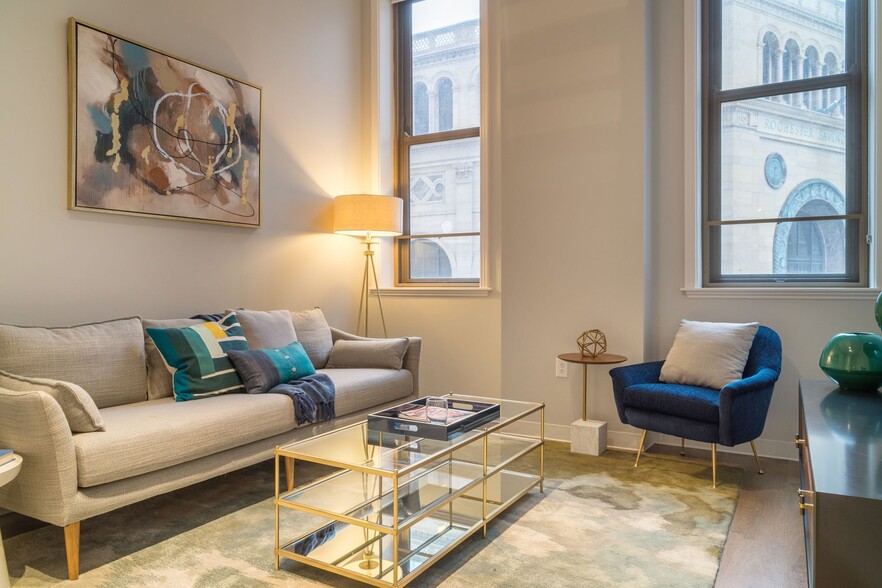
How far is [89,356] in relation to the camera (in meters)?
2.61

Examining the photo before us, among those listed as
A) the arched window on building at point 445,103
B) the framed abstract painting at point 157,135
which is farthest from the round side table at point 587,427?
the framed abstract painting at point 157,135

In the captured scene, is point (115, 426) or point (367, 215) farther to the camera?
point (367, 215)

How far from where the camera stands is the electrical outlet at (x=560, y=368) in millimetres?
3938

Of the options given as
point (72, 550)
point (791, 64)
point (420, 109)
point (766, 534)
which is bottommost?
point (766, 534)

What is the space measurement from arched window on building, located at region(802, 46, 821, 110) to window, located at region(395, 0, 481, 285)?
2084 millimetres

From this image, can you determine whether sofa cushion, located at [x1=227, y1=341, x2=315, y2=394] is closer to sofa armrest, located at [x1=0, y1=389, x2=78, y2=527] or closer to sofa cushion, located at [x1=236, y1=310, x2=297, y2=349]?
sofa cushion, located at [x1=236, y1=310, x2=297, y2=349]

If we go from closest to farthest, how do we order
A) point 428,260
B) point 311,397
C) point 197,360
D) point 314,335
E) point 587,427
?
point 197,360 < point 311,397 < point 587,427 < point 314,335 < point 428,260

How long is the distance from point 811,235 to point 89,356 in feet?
12.5

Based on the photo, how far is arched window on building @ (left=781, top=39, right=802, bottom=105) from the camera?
139 inches

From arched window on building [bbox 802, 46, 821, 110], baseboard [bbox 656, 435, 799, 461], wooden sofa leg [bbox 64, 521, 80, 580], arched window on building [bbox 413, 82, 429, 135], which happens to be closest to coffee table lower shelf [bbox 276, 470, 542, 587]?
wooden sofa leg [bbox 64, 521, 80, 580]

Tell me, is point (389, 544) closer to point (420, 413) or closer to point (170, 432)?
point (420, 413)

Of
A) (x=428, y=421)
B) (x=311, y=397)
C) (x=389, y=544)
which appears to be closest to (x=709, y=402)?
(x=428, y=421)

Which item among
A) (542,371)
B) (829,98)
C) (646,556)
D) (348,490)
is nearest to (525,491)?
(646,556)

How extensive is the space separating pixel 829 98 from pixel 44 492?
4215mm
